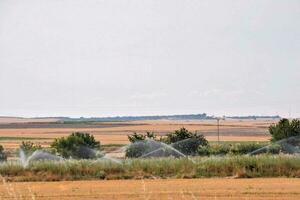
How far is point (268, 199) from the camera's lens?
58.9ft

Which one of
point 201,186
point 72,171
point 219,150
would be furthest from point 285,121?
point 201,186

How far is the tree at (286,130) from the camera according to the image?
54.5 meters

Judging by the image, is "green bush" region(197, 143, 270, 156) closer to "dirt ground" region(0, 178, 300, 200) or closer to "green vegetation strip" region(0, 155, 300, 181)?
"green vegetation strip" region(0, 155, 300, 181)

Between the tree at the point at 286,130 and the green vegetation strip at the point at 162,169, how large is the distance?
24.6 metres

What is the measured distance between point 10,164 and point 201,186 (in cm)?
1118

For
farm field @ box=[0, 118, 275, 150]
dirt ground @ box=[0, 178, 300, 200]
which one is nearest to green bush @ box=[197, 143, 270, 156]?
dirt ground @ box=[0, 178, 300, 200]

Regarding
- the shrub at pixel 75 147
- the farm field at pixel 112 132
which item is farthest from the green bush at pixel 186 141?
the farm field at pixel 112 132

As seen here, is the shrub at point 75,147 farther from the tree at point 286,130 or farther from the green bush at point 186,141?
the tree at point 286,130

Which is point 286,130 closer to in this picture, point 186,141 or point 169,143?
point 186,141

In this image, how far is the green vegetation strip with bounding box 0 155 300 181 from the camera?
28750 mm

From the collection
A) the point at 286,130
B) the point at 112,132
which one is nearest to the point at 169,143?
the point at 286,130

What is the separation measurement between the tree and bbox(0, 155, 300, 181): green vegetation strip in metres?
24.6

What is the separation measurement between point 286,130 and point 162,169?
27608 millimetres

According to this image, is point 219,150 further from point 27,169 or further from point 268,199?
point 268,199
